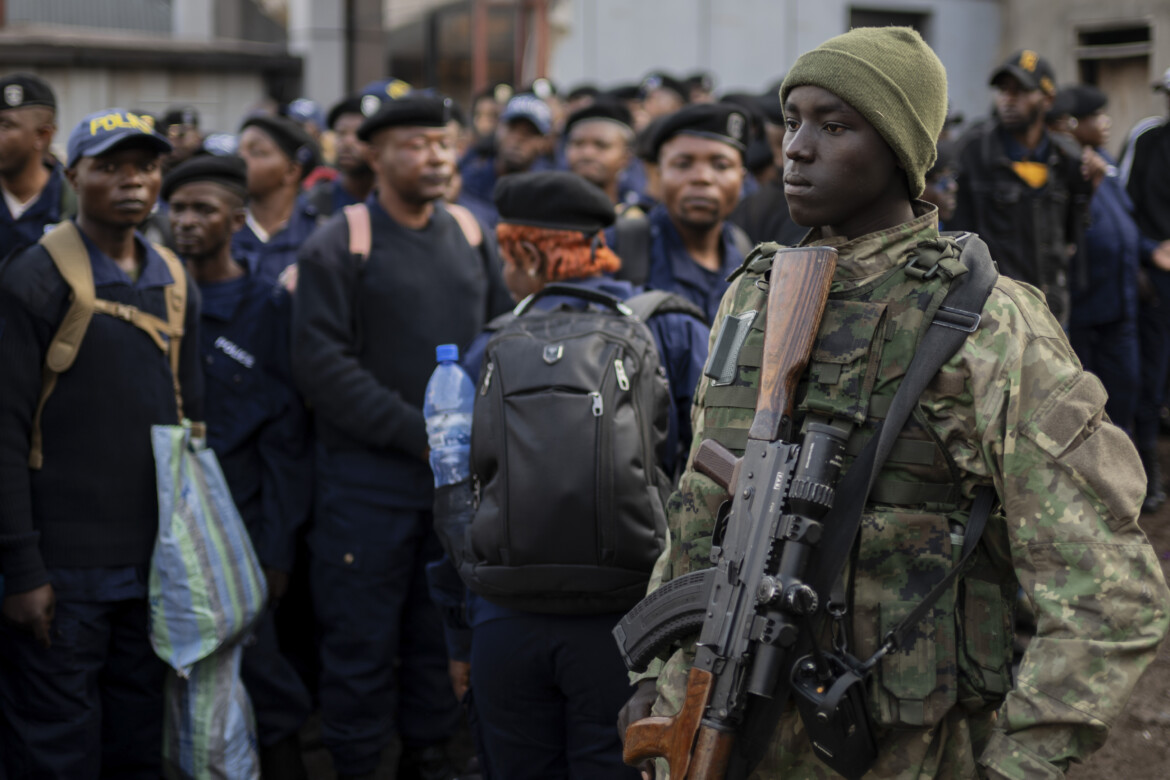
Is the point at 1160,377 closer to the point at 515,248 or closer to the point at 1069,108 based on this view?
the point at 1069,108

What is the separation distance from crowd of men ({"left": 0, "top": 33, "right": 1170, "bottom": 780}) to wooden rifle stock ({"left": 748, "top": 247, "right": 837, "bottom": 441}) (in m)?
0.07

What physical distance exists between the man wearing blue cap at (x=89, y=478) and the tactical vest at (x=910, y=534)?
2274 mm

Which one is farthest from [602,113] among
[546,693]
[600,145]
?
[546,693]

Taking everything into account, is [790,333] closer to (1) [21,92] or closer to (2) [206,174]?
(2) [206,174]

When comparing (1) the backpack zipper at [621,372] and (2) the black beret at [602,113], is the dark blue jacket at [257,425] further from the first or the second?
(2) the black beret at [602,113]

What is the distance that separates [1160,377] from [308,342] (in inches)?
218

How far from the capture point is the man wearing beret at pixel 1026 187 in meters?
5.55

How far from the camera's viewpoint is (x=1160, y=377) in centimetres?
700

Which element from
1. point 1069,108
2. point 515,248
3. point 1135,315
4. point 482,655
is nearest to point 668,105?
point 1069,108

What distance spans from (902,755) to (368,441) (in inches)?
94.5

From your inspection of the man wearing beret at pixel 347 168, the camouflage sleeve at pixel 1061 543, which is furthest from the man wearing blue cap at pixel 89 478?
the camouflage sleeve at pixel 1061 543

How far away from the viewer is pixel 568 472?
8.41 ft

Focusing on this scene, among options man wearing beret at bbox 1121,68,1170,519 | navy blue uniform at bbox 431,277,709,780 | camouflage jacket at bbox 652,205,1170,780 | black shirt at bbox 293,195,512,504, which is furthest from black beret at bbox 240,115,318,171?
man wearing beret at bbox 1121,68,1170,519

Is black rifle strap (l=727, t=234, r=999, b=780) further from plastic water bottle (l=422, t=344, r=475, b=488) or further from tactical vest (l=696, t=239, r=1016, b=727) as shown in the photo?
plastic water bottle (l=422, t=344, r=475, b=488)
